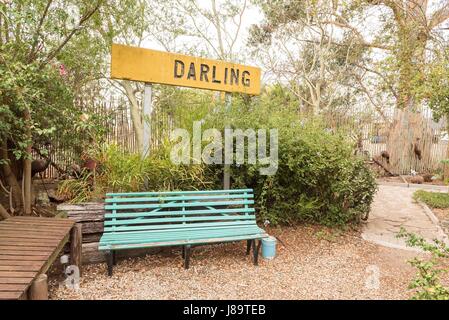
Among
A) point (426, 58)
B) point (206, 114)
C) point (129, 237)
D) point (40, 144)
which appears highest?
point (426, 58)

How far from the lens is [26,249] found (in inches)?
98.0

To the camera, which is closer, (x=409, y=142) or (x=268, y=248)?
(x=268, y=248)

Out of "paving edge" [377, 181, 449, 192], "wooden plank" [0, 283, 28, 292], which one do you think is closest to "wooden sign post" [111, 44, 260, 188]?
"wooden plank" [0, 283, 28, 292]

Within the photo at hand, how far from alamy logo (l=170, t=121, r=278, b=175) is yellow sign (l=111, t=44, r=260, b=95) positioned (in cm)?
73

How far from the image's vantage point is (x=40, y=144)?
173 inches

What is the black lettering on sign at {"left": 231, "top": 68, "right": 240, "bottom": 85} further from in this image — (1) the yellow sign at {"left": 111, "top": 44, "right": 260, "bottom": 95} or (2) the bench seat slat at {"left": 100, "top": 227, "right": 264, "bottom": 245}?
(2) the bench seat slat at {"left": 100, "top": 227, "right": 264, "bottom": 245}

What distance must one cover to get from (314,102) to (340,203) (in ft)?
29.7

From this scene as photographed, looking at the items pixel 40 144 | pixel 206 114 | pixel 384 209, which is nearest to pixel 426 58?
pixel 384 209

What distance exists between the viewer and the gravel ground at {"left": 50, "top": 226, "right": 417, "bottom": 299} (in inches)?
109

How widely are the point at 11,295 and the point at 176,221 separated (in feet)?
6.13

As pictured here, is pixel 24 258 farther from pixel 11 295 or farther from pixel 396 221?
pixel 396 221

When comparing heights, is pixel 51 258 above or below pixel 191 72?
below

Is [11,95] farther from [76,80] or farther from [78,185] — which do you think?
[76,80]

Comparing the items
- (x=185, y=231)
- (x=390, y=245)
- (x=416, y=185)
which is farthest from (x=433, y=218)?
(x=185, y=231)
